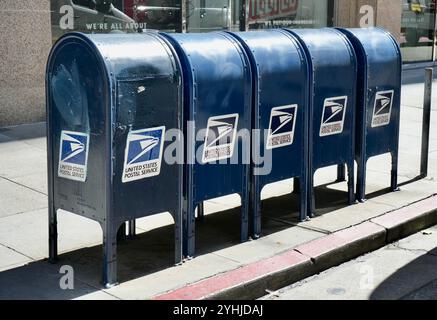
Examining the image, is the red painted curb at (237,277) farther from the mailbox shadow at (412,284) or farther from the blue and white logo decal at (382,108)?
the blue and white logo decal at (382,108)

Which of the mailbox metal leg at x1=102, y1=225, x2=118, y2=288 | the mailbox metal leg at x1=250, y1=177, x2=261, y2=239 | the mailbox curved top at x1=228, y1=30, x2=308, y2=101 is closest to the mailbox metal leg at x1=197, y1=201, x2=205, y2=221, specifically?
the mailbox metal leg at x1=250, y1=177, x2=261, y2=239

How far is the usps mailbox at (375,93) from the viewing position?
7184 millimetres

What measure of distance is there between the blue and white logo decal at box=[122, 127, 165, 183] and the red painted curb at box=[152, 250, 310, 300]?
867mm

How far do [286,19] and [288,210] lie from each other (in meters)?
9.26

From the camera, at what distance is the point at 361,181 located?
7.47 metres

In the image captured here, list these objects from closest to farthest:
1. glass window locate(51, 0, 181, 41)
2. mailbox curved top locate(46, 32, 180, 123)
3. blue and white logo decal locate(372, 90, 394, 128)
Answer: mailbox curved top locate(46, 32, 180, 123)
blue and white logo decal locate(372, 90, 394, 128)
glass window locate(51, 0, 181, 41)

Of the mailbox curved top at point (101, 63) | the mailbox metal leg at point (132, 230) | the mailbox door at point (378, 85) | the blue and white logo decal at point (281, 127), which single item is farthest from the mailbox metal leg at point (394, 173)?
the mailbox curved top at point (101, 63)

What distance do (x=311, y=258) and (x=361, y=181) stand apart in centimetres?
174

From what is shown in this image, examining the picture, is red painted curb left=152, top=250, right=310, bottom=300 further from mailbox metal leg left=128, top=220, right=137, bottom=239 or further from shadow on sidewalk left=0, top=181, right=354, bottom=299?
mailbox metal leg left=128, top=220, right=137, bottom=239

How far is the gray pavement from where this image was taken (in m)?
5.57

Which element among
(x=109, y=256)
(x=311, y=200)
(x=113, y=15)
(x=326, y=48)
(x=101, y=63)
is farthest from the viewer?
(x=113, y=15)

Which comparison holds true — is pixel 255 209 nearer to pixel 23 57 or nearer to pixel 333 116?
pixel 333 116

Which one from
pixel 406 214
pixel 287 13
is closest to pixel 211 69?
pixel 406 214
